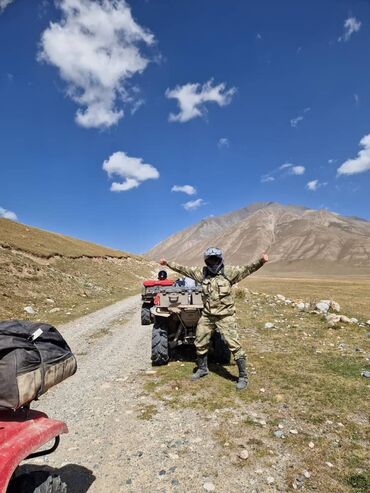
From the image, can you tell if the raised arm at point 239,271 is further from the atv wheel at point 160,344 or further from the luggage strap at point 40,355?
the luggage strap at point 40,355

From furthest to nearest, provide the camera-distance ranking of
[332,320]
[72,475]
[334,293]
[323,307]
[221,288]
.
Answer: [334,293], [323,307], [332,320], [221,288], [72,475]

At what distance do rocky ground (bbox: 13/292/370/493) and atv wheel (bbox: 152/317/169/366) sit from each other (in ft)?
1.05

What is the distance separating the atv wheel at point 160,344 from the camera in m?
9.98

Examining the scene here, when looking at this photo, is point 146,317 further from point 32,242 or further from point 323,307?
point 32,242

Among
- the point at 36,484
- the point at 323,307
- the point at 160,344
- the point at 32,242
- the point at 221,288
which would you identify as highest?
the point at 32,242

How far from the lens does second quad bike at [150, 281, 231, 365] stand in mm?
9805

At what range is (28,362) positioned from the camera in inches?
132

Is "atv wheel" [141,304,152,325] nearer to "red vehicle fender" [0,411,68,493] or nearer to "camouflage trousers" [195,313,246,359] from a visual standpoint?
"camouflage trousers" [195,313,246,359]

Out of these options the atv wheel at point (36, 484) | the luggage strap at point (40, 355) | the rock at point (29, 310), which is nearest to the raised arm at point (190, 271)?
the luggage strap at point (40, 355)

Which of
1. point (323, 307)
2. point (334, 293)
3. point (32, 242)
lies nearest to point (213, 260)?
point (323, 307)

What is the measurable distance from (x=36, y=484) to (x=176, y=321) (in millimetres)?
7035

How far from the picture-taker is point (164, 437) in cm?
606

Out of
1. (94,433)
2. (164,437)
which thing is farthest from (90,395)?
(164,437)

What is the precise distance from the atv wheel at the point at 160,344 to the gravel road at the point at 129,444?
0.39 meters
